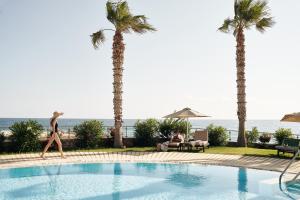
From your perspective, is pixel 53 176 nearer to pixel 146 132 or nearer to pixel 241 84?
pixel 146 132

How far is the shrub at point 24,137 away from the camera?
17281 millimetres

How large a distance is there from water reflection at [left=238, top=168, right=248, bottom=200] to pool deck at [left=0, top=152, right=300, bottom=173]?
2.44 feet

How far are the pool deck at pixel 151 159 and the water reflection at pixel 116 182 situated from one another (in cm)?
97

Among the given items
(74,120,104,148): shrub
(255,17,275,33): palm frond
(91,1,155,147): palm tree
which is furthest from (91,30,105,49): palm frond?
(255,17,275,33): palm frond

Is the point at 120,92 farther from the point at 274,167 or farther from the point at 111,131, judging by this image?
the point at 274,167

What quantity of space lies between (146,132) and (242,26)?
8.63 m

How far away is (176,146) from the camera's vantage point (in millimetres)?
18219

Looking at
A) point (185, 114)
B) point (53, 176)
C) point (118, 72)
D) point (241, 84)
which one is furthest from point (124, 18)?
point (53, 176)

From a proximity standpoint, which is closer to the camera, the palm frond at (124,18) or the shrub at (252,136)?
the palm frond at (124,18)

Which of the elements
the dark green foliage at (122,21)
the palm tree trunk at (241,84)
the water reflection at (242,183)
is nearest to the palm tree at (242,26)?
the palm tree trunk at (241,84)

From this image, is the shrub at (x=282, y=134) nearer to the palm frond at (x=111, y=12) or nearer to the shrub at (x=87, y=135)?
the shrub at (x=87, y=135)

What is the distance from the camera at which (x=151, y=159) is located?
50.6 ft

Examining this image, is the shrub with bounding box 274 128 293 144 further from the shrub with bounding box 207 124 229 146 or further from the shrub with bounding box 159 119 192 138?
the shrub with bounding box 159 119 192 138

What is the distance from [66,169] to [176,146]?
661 centimetres
